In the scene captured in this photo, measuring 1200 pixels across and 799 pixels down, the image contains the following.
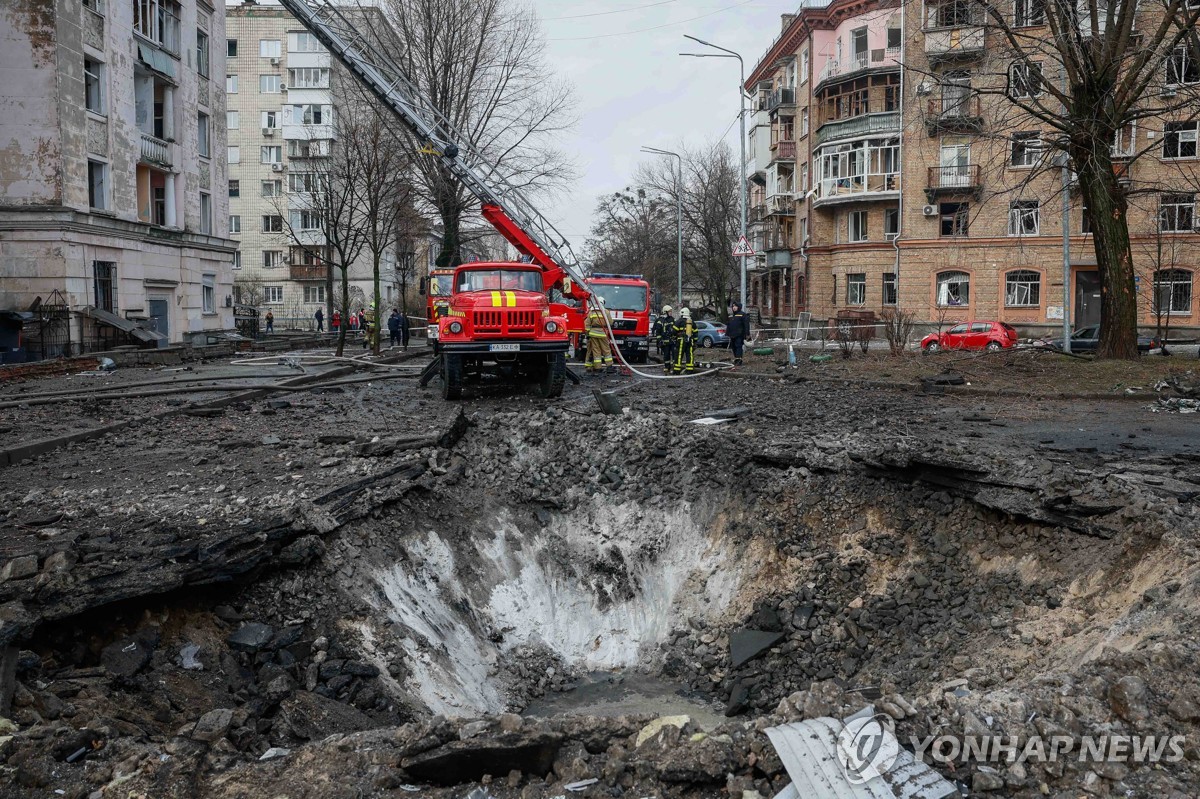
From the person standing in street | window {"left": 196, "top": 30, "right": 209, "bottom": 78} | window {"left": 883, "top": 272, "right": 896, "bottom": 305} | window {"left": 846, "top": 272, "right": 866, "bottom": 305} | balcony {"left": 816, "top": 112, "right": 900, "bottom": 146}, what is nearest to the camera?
window {"left": 196, "top": 30, "right": 209, "bottom": 78}

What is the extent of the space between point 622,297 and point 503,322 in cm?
1347

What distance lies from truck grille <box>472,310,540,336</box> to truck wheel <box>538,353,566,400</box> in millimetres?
633

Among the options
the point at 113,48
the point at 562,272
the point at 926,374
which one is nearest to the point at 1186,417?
the point at 926,374

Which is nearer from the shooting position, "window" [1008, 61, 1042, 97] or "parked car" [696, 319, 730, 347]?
"window" [1008, 61, 1042, 97]

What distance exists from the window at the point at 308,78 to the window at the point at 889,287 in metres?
38.1

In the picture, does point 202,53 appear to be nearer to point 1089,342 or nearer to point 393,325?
point 393,325

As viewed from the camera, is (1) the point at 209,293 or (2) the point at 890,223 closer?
(1) the point at 209,293

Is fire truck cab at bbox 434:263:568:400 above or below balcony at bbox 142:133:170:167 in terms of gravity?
below

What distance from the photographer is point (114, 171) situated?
27.3 metres

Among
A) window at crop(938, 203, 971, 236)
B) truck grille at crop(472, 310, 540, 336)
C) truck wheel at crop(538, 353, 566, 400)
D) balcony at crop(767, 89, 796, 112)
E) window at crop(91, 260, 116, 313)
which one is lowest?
truck wheel at crop(538, 353, 566, 400)

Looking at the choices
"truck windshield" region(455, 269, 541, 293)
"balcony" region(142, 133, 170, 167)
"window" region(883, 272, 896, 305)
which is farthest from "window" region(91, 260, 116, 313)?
"window" region(883, 272, 896, 305)

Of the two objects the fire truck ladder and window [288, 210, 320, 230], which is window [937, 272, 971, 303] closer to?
the fire truck ladder

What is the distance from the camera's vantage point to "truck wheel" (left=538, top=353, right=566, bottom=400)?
1477 cm

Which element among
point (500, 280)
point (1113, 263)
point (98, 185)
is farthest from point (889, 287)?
point (98, 185)
